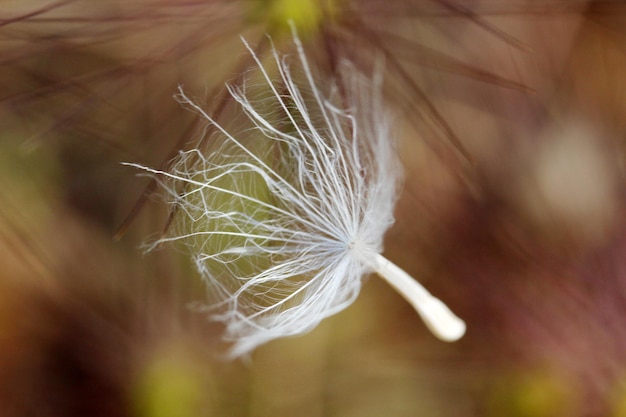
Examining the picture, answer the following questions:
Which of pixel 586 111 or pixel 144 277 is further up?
pixel 586 111

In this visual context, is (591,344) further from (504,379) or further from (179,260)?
(179,260)

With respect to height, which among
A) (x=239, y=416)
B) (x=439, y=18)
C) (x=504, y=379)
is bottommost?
(x=239, y=416)

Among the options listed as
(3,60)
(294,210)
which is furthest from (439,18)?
(3,60)
